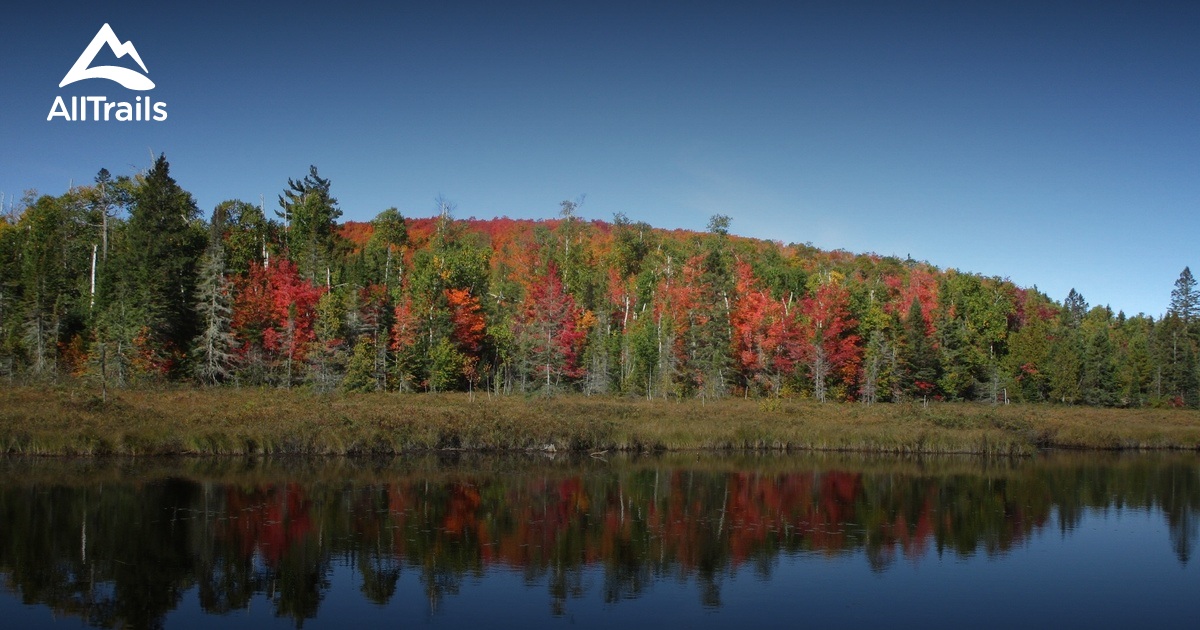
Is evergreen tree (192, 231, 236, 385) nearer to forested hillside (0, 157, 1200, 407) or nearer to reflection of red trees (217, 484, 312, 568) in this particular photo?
forested hillside (0, 157, 1200, 407)

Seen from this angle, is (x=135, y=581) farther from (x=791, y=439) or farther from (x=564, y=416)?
(x=791, y=439)

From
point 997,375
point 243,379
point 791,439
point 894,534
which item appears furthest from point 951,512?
point 997,375

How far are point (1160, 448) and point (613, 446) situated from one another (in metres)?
31.0

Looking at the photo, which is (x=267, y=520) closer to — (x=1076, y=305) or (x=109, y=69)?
(x=109, y=69)

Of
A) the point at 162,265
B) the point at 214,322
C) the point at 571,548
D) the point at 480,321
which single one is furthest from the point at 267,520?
the point at 480,321

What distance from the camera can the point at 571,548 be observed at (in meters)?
18.5

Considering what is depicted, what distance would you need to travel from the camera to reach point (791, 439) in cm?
3934

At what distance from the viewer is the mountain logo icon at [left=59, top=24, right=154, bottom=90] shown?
3067 cm

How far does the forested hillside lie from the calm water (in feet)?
70.9

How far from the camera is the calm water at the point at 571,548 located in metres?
14.3

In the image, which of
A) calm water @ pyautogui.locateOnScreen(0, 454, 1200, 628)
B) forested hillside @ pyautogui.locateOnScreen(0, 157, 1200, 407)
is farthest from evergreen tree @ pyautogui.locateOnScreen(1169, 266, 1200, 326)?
calm water @ pyautogui.locateOnScreen(0, 454, 1200, 628)

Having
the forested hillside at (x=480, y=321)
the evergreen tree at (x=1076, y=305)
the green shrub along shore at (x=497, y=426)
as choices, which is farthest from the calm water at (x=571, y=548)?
the evergreen tree at (x=1076, y=305)

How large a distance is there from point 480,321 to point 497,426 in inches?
936

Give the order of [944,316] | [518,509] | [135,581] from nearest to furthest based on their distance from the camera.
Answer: [135,581]
[518,509]
[944,316]
